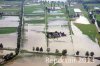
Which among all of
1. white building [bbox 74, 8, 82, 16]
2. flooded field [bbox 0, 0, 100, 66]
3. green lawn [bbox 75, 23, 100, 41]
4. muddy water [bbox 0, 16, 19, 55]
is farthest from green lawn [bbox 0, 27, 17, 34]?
white building [bbox 74, 8, 82, 16]

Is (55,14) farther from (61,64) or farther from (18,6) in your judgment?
(61,64)

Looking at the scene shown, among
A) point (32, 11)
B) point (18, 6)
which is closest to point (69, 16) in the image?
point (32, 11)

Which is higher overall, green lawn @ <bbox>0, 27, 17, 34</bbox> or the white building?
the white building

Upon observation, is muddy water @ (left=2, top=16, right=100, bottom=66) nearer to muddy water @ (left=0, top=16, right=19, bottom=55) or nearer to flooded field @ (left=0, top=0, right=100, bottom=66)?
flooded field @ (left=0, top=0, right=100, bottom=66)

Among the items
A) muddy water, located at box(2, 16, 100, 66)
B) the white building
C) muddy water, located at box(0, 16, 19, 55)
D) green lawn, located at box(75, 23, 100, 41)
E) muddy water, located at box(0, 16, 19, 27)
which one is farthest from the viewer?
the white building

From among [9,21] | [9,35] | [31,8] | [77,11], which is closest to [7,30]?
[9,35]

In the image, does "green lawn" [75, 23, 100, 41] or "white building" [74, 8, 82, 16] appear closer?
"green lawn" [75, 23, 100, 41]

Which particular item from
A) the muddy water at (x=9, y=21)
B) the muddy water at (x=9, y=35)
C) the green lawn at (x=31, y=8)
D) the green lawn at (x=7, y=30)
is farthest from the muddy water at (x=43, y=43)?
the green lawn at (x=31, y=8)

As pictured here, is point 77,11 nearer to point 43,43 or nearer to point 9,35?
point 9,35
